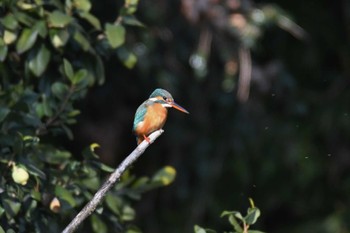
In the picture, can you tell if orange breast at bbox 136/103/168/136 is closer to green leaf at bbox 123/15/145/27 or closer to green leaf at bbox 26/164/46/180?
green leaf at bbox 123/15/145/27

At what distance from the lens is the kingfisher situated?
388 centimetres

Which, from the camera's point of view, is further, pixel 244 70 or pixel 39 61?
pixel 244 70

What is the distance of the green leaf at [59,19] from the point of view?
11.9 ft

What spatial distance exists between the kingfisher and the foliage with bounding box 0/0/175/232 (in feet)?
0.70

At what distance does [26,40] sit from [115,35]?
1.16ft

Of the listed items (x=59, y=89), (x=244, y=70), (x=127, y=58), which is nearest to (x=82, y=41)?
(x=59, y=89)

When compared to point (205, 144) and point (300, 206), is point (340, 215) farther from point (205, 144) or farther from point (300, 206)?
point (205, 144)

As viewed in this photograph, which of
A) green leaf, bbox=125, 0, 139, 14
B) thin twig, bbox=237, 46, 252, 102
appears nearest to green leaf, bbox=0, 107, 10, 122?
green leaf, bbox=125, 0, 139, 14

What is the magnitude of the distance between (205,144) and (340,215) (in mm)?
1214

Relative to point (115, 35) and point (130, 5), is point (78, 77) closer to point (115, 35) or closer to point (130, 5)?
point (115, 35)

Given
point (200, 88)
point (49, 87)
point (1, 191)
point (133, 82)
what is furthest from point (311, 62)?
point (1, 191)

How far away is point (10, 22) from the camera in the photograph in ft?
11.9

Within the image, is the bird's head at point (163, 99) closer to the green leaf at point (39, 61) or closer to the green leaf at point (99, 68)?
the green leaf at point (99, 68)

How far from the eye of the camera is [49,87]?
3891 millimetres
